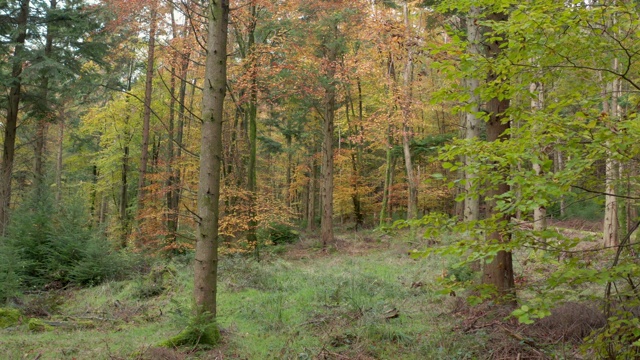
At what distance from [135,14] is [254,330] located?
12.8 metres

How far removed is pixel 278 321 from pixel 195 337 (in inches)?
65.8

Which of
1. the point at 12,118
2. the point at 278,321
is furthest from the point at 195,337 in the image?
the point at 12,118

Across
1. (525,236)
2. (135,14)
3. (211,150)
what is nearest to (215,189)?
(211,150)

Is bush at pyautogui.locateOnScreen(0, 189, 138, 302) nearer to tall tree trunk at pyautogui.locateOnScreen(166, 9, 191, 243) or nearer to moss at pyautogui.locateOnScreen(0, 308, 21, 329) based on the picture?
tall tree trunk at pyautogui.locateOnScreen(166, 9, 191, 243)

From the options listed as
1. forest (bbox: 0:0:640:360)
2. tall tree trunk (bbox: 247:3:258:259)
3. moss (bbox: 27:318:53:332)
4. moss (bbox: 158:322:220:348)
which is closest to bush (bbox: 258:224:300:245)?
forest (bbox: 0:0:640:360)

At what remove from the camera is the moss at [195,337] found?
4984mm

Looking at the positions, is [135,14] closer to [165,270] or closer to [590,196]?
[165,270]

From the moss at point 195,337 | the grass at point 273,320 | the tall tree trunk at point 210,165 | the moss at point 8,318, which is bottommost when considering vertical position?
the moss at point 8,318

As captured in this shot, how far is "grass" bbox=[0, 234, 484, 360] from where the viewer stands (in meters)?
5.00

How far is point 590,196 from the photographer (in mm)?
3330

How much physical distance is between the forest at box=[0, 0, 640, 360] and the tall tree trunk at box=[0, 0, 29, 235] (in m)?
0.08

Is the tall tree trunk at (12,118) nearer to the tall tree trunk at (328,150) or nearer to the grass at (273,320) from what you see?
the grass at (273,320)

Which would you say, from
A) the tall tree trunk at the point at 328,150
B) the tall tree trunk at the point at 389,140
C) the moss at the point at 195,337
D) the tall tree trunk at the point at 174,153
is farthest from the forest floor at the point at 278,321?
the tall tree trunk at the point at 389,140

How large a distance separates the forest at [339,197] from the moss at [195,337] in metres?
0.03
